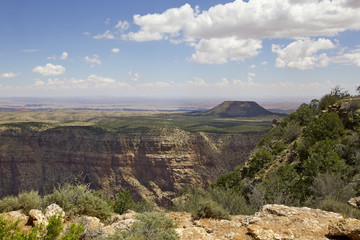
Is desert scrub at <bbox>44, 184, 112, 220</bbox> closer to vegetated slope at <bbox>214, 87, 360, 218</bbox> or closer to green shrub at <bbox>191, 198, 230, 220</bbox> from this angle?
green shrub at <bbox>191, 198, 230, 220</bbox>

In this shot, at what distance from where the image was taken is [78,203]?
392 inches

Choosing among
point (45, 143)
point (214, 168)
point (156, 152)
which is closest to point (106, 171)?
point (156, 152)

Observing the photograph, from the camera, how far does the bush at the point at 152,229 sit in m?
6.73

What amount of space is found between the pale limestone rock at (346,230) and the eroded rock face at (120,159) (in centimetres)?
4797

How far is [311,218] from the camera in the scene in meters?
8.05

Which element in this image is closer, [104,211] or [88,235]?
[88,235]

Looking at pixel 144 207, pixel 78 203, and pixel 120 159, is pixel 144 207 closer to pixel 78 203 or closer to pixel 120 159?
pixel 78 203

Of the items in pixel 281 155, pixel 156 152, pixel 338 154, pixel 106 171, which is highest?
pixel 338 154

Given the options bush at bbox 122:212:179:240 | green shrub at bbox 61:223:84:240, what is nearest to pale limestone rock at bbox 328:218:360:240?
bush at bbox 122:212:179:240

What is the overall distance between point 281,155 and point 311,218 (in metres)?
17.0

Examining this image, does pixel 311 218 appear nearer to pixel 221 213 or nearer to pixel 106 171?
pixel 221 213

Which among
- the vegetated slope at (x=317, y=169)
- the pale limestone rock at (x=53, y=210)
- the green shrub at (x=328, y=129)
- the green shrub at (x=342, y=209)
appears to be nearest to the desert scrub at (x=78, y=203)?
the pale limestone rock at (x=53, y=210)

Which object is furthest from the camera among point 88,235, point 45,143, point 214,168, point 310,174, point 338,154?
point 45,143

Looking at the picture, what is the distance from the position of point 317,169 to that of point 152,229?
11.9 m
